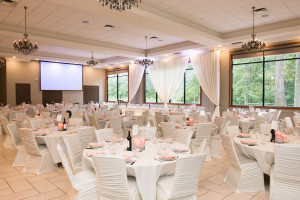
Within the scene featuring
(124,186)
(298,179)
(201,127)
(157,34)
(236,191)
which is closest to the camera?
(124,186)

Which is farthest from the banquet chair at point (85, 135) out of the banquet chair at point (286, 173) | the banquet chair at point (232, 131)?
the banquet chair at point (286, 173)

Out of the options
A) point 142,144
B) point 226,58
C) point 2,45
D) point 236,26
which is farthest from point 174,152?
point 2,45

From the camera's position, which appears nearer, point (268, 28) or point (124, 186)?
point (124, 186)

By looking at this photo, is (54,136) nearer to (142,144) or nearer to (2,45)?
(142,144)

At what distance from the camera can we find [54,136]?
4691 millimetres

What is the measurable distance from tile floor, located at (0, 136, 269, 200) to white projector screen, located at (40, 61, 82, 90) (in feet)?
38.8

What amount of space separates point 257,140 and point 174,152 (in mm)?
1817

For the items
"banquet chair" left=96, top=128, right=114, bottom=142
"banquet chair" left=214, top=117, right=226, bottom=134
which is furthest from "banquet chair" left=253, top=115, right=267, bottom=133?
"banquet chair" left=96, top=128, right=114, bottom=142

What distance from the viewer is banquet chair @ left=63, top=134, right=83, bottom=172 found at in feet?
12.2

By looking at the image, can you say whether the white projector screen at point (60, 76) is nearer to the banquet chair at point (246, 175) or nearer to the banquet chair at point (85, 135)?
the banquet chair at point (85, 135)

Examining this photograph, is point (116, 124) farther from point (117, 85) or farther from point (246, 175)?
point (117, 85)

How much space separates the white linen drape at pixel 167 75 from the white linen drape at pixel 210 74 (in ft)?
3.80

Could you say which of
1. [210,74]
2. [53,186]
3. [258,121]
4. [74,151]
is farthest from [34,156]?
[210,74]

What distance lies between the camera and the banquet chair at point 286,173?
298 cm
